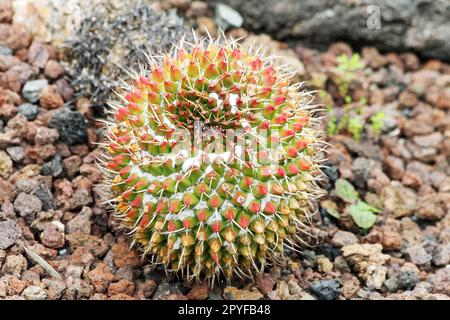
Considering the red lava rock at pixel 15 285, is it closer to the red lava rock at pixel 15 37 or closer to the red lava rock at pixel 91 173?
the red lava rock at pixel 91 173

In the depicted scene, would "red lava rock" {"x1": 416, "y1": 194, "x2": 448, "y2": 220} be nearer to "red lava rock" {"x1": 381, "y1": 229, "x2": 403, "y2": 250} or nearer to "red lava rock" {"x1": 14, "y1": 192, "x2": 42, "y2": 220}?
"red lava rock" {"x1": 381, "y1": 229, "x2": 403, "y2": 250}

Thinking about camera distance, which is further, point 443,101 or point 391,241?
point 443,101

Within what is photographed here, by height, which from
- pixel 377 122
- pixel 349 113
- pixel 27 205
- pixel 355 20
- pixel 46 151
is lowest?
pixel 27 205

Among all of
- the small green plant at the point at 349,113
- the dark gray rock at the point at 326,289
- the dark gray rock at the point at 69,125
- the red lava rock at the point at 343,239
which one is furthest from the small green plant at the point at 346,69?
the dark gray rock at the point at 69,125

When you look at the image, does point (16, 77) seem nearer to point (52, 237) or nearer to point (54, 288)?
point (52, 237)

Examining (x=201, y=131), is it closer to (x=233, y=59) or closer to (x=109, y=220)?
(x=233, y=59)

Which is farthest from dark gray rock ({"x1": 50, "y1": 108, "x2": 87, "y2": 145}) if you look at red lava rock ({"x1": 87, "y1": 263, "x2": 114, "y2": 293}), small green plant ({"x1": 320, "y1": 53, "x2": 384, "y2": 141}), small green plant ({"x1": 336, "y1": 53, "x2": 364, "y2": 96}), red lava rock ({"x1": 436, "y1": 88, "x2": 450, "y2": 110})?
red lava rock ({"x1": 436, "y1": 88, "x2": 450, "y2": 110})

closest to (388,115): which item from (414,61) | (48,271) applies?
(414,61)

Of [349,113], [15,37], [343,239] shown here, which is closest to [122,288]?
[343,239]
